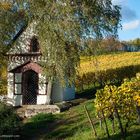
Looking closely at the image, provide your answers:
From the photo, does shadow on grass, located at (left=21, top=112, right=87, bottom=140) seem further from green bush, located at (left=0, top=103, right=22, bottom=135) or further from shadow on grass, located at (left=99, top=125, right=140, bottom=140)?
shadow on grass, located at (left=99, top=125, right=140, bottom=140)

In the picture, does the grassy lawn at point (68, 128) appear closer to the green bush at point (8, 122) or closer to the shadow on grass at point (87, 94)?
the green bush at point (8, 122)

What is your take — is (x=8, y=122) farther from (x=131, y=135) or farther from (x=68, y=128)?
(x=131, y=135)

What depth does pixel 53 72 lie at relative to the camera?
1305 inches

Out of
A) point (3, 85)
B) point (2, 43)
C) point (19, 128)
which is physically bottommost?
point (19, 128)

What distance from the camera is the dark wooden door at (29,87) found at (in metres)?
37.5

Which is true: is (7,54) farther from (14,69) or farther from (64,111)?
(64,111)

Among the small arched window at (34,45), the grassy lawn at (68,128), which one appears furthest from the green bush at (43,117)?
the small arched window at (34,45)

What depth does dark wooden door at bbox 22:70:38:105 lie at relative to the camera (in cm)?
3753

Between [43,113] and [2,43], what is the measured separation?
22.4 feet

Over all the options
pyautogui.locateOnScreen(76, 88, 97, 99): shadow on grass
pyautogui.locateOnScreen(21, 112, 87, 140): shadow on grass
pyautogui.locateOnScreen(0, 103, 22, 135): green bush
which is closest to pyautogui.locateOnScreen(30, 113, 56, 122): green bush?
pyautogui.locateOnScreen(21, 112, 87, 140): shadow on grass

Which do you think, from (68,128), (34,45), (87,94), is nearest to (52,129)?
(68,128)

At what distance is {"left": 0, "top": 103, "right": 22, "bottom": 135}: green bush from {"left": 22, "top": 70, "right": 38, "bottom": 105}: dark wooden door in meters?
11.0

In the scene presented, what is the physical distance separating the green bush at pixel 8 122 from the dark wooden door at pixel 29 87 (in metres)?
11.0

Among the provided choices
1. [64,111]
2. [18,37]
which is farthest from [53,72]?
[18,37]
